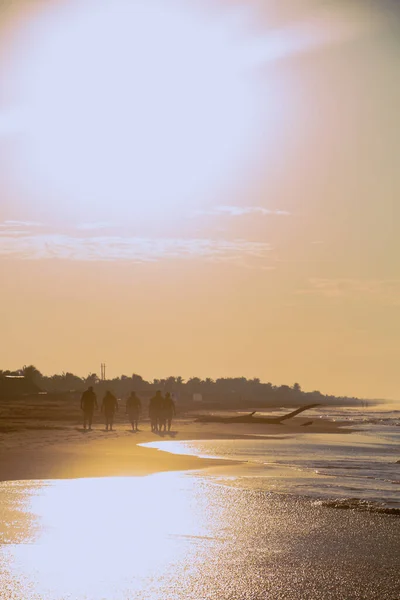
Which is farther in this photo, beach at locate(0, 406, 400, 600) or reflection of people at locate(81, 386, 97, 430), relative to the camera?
reflection of people at locate(81, 386, 97, 430)

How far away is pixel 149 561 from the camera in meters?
9.36

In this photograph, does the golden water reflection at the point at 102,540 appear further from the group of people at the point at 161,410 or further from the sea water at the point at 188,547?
the group of people at the point at 161,410

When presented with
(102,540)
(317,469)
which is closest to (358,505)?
(102,540)

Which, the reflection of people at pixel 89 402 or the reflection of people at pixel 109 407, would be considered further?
the reflection of people at pixel 109 407

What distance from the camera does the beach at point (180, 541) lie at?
819 centimetres

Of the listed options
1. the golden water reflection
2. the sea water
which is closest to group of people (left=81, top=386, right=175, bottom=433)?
the golden water reflection

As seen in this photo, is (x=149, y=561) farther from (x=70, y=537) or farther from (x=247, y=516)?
(x=247, y=516)

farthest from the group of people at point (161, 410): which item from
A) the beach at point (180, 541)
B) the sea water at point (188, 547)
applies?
the sea water at point (188, 547)

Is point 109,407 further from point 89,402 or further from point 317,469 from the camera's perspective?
point 317,469

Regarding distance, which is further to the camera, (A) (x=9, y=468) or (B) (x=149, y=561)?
(A) (x=9, y=468)

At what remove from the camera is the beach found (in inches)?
322

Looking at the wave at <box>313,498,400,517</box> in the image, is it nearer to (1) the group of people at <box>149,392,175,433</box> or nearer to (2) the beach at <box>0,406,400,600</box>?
(2) the beach at <box>0,406,400,600</box>

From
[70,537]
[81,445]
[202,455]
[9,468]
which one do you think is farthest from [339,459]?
[70,537]

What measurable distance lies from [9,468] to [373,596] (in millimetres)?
12088
